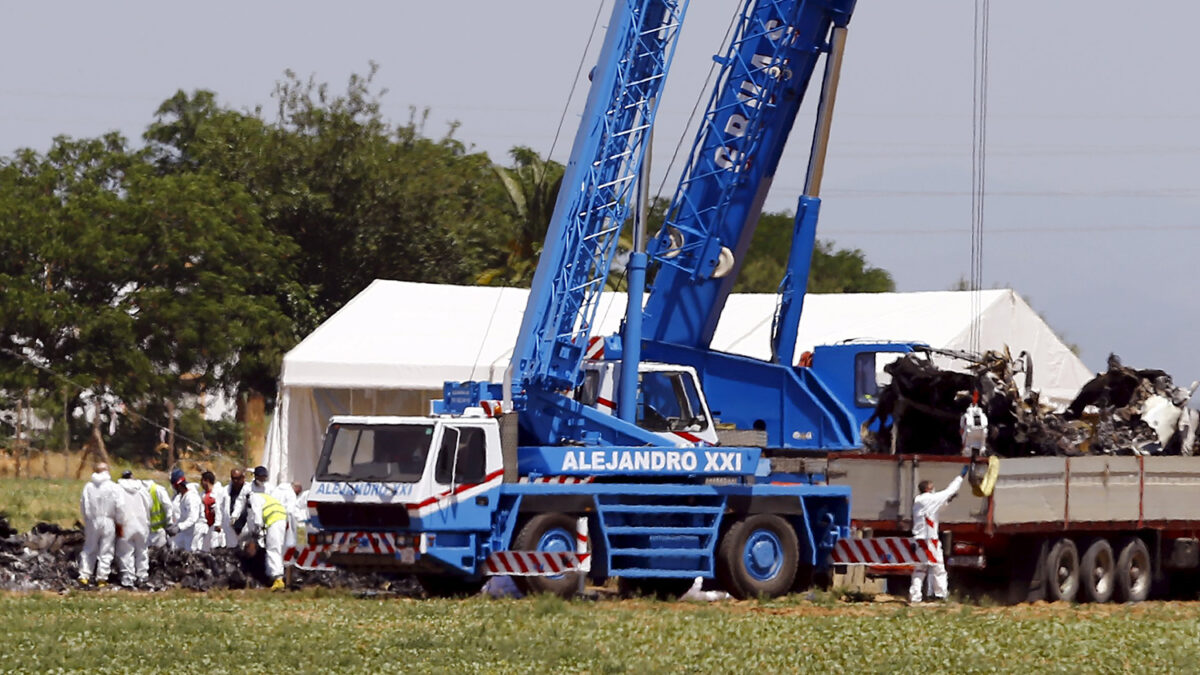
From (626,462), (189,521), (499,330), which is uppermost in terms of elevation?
(499,330)

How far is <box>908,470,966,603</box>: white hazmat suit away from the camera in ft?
70.2

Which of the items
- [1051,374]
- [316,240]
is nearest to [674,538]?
[1051,374]

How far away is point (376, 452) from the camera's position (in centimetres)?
2069

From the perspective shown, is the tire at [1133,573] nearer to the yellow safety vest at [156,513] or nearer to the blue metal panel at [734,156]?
the blue metal panel at [734,156]

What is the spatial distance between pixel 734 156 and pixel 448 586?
6.22 m

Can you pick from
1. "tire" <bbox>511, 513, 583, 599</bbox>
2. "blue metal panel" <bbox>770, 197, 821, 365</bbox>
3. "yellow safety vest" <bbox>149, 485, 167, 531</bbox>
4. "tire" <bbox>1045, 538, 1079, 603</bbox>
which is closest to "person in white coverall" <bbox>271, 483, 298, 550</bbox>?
"yellow safety vest" <bbox>149, 485, 167, 531</bbox>

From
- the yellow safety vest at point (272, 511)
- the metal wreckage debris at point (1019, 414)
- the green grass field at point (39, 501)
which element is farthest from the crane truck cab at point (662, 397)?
the green grass field at point (39, 501)

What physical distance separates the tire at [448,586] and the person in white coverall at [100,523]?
375cm

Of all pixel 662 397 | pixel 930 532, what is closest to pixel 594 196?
pixel 662 397

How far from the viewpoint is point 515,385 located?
2186cm

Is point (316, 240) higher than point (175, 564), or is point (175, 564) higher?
point (316, 240)

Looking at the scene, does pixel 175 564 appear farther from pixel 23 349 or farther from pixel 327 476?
pixel 23 349

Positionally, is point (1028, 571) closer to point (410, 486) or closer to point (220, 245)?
point (410, 486)

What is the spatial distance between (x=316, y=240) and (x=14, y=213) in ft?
31.3
